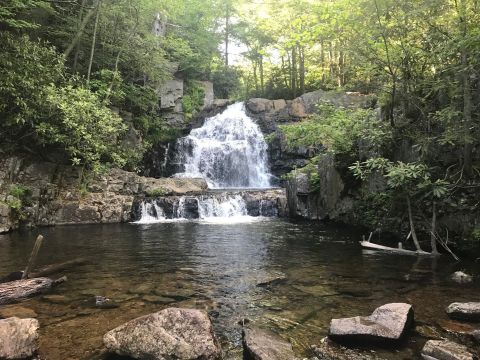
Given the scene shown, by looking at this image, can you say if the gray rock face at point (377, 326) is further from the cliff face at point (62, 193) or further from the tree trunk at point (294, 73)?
the tree trunk at point (294, 73)

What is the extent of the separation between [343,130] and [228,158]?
11.2m

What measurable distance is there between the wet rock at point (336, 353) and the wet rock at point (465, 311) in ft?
5.76

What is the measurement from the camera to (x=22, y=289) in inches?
234

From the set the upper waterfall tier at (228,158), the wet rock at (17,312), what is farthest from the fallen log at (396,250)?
the upper waterfall tier at (228,158)

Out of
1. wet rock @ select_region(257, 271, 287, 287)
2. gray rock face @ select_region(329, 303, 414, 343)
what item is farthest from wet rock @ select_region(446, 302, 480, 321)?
wet rock @ select_region(257, 271, 287, 287)

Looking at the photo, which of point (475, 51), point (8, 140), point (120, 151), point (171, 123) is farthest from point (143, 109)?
point (475, 51)

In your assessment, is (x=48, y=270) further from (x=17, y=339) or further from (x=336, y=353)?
(x=336, y=353)

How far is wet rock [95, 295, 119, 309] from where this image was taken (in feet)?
18.6

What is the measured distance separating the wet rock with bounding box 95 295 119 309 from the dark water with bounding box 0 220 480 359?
12 centimetres

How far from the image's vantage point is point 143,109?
78.6 ft

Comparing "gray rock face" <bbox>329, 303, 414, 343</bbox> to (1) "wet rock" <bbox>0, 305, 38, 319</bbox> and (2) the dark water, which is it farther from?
(1) "wet rock" <bbox>0, 305, 38, 319</bbox>

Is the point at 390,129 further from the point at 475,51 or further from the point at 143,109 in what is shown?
the point at 143,109

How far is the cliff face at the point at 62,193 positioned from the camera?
1420 cm

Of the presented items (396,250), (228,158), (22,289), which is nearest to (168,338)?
(22,289)
